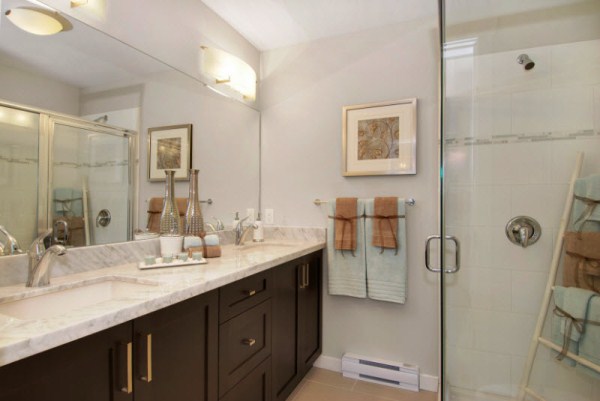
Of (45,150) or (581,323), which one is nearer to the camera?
(45,150)

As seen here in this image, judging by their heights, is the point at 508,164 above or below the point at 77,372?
above

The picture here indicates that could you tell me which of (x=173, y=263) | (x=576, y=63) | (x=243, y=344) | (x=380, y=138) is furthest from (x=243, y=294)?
(x=576, y=63)

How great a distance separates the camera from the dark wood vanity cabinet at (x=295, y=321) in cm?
162

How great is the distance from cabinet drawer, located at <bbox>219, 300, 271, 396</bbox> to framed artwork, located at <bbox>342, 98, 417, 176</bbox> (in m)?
1.14

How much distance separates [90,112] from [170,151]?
0.44m

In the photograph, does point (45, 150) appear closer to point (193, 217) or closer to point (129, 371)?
point (193, 217)

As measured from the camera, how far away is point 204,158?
6.53ft

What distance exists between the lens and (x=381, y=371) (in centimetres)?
201

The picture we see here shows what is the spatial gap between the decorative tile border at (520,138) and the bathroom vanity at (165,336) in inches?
43.0

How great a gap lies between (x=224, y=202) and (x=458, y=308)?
5.22 feet

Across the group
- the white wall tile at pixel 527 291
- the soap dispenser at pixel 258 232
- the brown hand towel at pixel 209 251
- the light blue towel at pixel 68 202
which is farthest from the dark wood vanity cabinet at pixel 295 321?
the white wall tile at pixel 527 291

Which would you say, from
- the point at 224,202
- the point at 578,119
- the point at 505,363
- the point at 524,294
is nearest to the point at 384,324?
the point at 505,363

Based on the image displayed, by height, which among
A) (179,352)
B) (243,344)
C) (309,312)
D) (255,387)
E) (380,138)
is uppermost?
(380,138)

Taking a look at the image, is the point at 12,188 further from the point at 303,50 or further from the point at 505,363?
the point at 505,363
